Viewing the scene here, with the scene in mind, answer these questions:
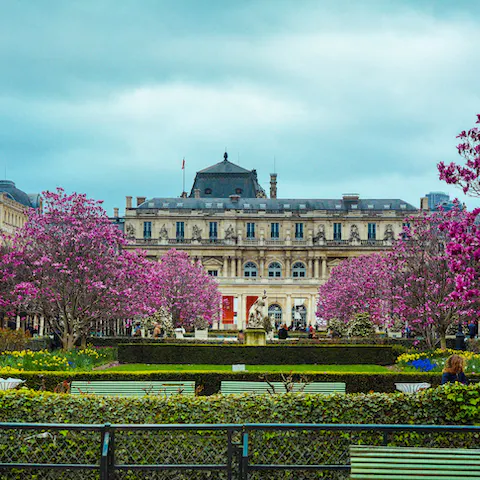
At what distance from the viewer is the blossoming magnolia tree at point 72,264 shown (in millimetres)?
28359

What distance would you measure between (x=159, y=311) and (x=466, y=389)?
1365 inches

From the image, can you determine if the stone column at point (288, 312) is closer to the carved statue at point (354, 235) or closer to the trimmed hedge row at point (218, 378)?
the carved statue at point (354, 235)

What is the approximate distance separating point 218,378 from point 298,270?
68.6m

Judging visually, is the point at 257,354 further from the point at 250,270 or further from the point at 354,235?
the point at 354,235

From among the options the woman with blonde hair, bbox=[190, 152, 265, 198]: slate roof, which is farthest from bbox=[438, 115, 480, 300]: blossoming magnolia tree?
bbox=[190, 152, 265, 198]: slate roof

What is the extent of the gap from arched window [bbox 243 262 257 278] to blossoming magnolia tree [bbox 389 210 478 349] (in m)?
53.9

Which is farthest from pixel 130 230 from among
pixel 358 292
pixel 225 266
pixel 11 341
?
pixel 11 341

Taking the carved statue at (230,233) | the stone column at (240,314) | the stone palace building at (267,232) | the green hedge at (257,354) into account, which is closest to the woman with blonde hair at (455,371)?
the green hedge at (257,354)

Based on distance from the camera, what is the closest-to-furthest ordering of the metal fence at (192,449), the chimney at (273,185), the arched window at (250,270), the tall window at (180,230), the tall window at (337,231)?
the metal fence at (192,449), the tall window at (337,231), the arched window at (250,270), the tall window at (180,230), the chimney at (273,185)

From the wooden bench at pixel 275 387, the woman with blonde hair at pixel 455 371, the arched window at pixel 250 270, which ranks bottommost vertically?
the wooden bench at pixel 275 387

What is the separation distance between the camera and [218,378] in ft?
57.7

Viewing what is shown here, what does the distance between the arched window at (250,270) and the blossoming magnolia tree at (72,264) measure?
55071 mm

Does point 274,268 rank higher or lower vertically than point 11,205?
lower

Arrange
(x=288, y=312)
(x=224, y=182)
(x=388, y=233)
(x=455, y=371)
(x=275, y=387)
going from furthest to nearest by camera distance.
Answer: (x=224, y=182) → (x=388, y=233) → (x=288, y=312) → (x=275, y=387) → (x=455, y=371)
